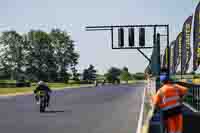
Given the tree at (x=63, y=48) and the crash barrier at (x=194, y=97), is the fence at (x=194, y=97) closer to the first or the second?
the crash barrier at (x=194, y=97)

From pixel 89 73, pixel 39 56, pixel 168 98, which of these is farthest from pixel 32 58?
pixel 168 98

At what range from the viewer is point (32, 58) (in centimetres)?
12744

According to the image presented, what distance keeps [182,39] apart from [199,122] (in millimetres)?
27325

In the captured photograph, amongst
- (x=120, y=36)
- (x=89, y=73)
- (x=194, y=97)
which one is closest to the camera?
(x=194, y=97)

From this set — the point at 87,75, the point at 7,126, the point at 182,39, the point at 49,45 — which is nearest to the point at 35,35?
the point at 49,45

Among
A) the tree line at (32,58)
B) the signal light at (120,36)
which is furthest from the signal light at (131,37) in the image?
the tree line at (32,58)

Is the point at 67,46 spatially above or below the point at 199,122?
above

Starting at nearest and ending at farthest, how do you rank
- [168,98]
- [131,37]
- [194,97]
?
[168,98]
[194,97]
[131,37]

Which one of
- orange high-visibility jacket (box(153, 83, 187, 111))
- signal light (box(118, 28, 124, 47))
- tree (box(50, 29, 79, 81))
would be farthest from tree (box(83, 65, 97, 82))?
orange high-visibility jacket (box(153, 83, 187, 111))

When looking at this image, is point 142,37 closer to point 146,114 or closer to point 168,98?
point 146,114

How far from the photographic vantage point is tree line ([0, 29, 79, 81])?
12588 cm

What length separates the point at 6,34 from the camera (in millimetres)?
127312

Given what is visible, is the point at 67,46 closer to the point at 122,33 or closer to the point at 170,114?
the point at 122,33

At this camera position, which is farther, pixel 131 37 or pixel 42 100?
pixel 131 37
